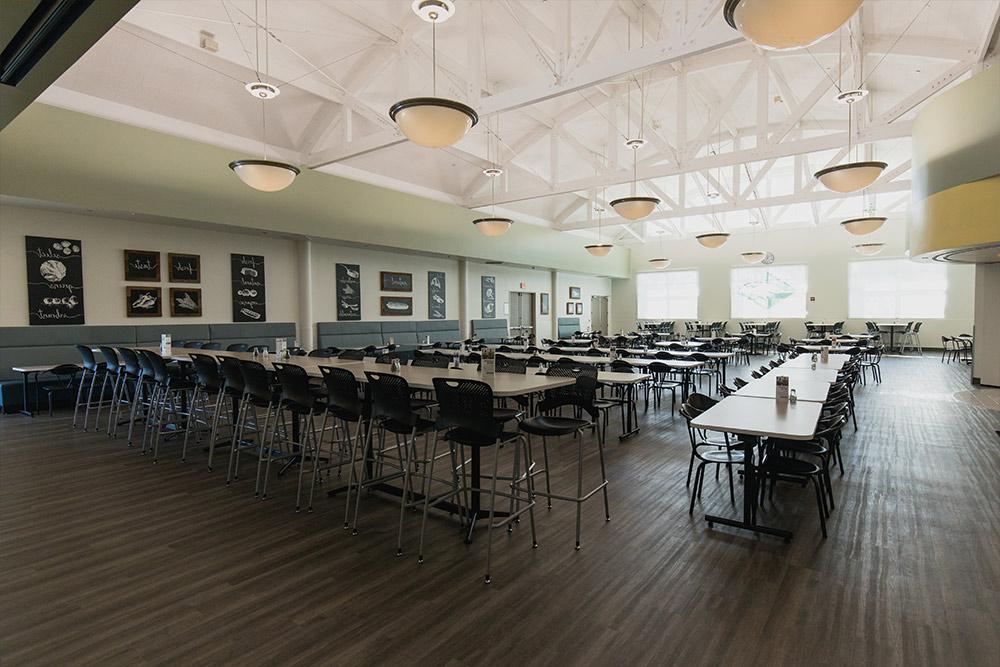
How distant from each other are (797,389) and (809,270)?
49.4ft

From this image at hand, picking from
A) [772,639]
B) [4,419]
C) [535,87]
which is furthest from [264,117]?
[772,639]

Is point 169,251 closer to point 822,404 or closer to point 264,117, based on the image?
point 264,117

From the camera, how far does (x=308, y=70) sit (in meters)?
7.63

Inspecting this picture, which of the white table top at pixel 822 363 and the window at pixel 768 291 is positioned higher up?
the window at pixel 768 291

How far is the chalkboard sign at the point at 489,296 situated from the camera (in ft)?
48.9

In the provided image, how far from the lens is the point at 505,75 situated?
363 inches

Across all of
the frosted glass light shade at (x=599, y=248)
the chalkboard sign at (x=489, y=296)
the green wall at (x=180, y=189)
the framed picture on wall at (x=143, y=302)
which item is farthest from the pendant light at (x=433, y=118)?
the chalkboard sign at (x=489, y=296)

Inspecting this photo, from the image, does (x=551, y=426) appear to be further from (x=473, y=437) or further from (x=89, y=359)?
(x=89, y=359)

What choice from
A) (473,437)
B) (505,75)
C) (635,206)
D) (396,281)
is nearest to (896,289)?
(635,206)

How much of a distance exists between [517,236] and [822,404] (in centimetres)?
1111

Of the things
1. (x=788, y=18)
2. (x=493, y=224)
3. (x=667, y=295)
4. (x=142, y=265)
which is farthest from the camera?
(x=667, y=295)

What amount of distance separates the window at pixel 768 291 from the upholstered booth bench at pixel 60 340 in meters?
16.5

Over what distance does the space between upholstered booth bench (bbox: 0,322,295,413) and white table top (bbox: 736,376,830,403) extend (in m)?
8.38

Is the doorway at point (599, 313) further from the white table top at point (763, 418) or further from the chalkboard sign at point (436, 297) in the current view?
the white table top at point (763, 418)
